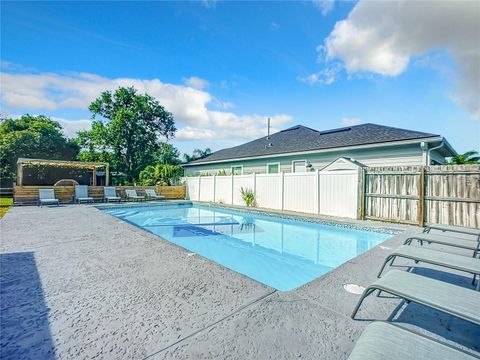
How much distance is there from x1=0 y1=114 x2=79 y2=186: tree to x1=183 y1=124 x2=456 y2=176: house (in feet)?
51.9

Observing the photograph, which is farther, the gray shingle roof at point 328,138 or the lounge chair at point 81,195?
the lounge chair at point 81,195

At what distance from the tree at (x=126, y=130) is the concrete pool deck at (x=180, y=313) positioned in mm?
21731

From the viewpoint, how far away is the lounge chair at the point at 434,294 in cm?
164

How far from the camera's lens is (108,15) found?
1001 cm

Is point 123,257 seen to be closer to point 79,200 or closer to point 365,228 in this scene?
point 365,228

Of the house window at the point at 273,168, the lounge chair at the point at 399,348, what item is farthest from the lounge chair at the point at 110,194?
the lounge chair at the point at 399,348

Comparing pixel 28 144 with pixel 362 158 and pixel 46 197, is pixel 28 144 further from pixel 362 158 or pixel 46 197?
pixel 362 158

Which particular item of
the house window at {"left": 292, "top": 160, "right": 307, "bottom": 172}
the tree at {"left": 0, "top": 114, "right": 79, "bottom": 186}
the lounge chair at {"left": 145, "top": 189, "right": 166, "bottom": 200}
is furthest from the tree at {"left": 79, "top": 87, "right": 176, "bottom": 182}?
the house window at {"left": 292, "top": 160, "right": 307, "bottom": 172}

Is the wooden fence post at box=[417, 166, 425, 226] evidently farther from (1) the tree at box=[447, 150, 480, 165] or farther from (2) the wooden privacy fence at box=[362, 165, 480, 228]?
(1) the tree at box=[447, 150, 480, 165]

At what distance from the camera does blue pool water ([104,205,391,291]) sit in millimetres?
5082

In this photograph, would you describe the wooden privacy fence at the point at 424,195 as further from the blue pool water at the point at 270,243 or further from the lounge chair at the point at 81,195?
the lounge chair at the point at 81,195

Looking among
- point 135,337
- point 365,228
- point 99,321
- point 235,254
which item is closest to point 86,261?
→ point 99,321

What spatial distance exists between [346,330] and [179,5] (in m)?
12.2

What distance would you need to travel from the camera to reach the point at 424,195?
713 cm
